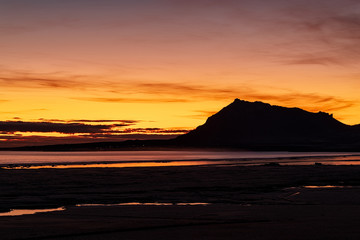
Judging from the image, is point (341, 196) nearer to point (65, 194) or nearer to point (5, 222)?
point (65, 194)

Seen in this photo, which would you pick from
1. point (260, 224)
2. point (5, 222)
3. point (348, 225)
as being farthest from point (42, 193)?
point (348, 225)

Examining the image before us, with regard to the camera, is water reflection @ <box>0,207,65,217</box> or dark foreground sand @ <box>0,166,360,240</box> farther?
water reflection @ <box>0,207,65,217</box>

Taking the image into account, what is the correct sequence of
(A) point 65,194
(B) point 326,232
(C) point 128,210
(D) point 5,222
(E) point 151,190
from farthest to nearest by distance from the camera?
(E) point 151,190 < (A) point 65,194 < (C) point 128,210 < (D) point 5,222 < (B) point 326,232

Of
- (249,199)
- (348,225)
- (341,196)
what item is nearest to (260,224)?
(348,225)

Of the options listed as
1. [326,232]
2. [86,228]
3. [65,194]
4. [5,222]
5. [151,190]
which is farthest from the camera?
[151,190]

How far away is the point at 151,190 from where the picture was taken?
34594mm

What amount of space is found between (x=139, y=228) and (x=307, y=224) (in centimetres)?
609

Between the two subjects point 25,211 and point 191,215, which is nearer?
point 191,215

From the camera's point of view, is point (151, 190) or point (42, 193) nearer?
point (42, 193)

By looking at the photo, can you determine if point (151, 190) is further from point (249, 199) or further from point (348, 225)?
point (348, 225)

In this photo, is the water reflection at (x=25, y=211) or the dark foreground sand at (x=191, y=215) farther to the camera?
the water reflection at (x=25, y=211)

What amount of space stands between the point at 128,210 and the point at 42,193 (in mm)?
10505

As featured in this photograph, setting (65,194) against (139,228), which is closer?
(139,228)

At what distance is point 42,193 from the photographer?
32.3 metres
